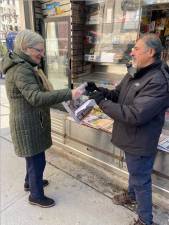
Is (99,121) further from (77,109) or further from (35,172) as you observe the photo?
(35,172)

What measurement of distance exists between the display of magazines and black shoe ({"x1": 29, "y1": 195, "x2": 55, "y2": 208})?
0.83 metres

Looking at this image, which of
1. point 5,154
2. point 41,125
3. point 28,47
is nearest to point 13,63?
point 28,47

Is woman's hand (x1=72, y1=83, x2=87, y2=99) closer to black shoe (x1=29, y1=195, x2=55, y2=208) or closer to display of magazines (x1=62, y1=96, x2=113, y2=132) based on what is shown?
display of magazines (x1=62, y1=96, x2=113, y2=132)

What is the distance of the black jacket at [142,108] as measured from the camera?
4.63 ft

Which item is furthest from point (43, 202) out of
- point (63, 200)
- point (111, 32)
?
point (111, 32)

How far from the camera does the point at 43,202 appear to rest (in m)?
2.09

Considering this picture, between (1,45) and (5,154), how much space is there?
647 centimetres

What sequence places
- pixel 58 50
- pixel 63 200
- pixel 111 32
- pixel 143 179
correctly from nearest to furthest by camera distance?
pixel 143 179
pixel 63 200
pixel 111 32
pixel 58 50

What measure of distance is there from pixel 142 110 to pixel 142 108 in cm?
1

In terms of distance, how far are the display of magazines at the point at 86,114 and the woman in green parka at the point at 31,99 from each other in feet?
0.68

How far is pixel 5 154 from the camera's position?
3.06 m

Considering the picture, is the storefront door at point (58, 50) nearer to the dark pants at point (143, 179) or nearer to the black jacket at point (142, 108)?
the black jacket at point (142, 108)

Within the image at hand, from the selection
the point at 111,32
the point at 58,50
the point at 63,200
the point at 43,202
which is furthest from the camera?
the point at 58,50

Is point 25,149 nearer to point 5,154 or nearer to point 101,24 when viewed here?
point 5,154
